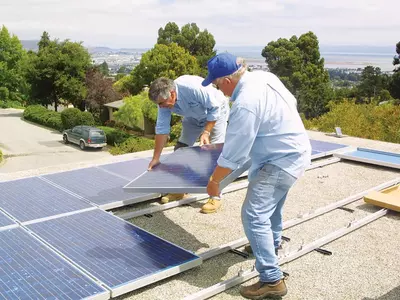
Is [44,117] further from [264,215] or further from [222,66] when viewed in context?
[264,215]

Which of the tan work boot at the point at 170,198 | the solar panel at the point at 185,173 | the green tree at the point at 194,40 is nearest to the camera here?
the solar panel at the point at 185,173

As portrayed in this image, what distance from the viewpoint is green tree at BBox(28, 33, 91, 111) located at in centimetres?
4531

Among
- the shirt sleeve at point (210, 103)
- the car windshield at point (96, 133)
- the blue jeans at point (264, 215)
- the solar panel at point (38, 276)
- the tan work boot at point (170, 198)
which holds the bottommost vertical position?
the car windshield at point (96, 133)

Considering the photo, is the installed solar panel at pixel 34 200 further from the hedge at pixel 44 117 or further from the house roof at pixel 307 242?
the hedge at pixel 44 117

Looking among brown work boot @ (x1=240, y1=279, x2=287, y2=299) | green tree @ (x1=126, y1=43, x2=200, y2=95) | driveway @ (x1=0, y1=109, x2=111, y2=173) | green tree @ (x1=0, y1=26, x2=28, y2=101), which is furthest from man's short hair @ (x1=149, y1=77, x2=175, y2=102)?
green tree @ (x1=0, y1=26, x2=28, y2=101)

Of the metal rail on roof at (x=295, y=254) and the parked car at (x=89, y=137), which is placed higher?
the metal rail on roof at (x=295, y=254)

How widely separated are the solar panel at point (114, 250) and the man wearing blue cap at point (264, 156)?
784 millimetres

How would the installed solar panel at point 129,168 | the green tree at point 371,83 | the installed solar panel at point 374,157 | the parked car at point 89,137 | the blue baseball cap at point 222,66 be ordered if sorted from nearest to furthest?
the blue baseball cap at point 222,66, the installed solar panel at point 129,168, the installed solar panel at point 374,157, the parked car at point 89,137, the green tree at point 371,83

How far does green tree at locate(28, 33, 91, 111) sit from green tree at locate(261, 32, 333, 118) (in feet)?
77.3

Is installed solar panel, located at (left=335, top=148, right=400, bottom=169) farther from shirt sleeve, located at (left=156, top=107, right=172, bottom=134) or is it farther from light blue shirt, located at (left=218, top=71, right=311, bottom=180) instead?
light blue shirt, located at (left=218, top=71, right=311, bottom=180)

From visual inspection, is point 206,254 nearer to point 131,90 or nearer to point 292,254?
point 292,254

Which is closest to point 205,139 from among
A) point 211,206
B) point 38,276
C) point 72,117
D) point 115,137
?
point 211,206

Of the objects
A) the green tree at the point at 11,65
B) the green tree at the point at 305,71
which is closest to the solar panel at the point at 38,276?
the green tree at the point at 305,71

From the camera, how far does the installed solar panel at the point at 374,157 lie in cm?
894
